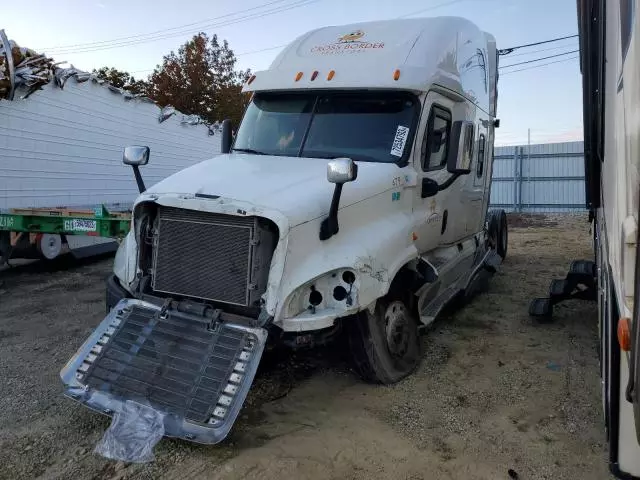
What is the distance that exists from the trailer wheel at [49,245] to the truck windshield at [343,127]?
4.75 meters

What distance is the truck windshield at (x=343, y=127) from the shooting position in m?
4.97

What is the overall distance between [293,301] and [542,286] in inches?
233

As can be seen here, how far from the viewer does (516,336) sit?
5941 mm

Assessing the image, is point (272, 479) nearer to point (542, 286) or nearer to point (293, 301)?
point (293, 301)

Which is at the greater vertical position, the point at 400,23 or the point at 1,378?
the point at 400,23

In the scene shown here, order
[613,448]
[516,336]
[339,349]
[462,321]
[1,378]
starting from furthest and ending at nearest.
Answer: [462,321]
[516,336]
[339,349]
[1,378]
[613,448]

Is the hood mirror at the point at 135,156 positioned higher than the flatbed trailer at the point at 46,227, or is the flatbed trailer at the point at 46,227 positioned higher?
the hood mirror at the point at 135,156

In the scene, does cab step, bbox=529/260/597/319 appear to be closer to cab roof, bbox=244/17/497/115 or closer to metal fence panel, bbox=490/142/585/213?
cab roof, bbox=244/17/497/115

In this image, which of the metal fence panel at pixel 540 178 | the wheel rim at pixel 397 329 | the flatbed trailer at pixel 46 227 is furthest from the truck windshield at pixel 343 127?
the metal fence panel at pixel 540 178

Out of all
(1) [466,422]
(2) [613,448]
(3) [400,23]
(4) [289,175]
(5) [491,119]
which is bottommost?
(1) [466,422]

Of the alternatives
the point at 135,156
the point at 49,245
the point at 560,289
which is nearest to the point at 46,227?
the point at 49,245

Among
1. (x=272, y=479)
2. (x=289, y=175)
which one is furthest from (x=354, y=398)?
(x=289, y=175)

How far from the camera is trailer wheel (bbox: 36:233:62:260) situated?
8.37 metres

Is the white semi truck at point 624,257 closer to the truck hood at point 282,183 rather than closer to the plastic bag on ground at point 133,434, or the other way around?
the truck hood at point 282,183
